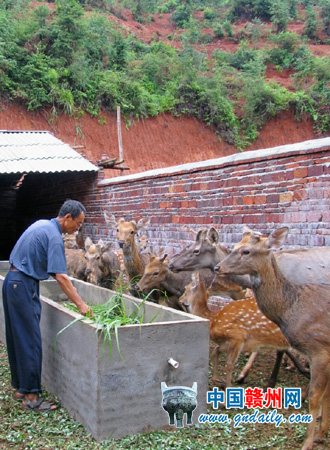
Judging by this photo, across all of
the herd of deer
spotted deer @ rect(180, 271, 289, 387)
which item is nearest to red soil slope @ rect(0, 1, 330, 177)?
the herd of deer

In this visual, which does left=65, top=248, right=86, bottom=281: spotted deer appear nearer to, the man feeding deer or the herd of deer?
the herd of deer

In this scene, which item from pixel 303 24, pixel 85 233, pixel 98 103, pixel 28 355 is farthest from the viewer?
pixel 303 24

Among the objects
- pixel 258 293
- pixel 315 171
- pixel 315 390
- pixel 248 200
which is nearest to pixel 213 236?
pixel 248 200

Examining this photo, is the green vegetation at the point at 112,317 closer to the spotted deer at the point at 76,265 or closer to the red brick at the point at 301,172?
the red brick at the point at 301,172

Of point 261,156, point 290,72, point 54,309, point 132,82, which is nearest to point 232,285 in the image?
point 261,156

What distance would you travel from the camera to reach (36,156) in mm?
14789

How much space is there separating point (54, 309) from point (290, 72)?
1516 inches

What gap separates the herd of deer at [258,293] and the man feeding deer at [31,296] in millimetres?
1727

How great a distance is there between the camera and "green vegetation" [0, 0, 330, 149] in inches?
1044

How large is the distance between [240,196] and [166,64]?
26.4m

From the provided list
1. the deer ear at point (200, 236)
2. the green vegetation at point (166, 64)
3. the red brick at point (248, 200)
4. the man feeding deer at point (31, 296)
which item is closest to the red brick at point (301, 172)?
the red brick at point (248, 200)

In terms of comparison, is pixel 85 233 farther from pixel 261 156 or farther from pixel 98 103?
pixel 98 103

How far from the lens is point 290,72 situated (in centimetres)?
3984

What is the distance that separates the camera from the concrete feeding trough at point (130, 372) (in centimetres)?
454
